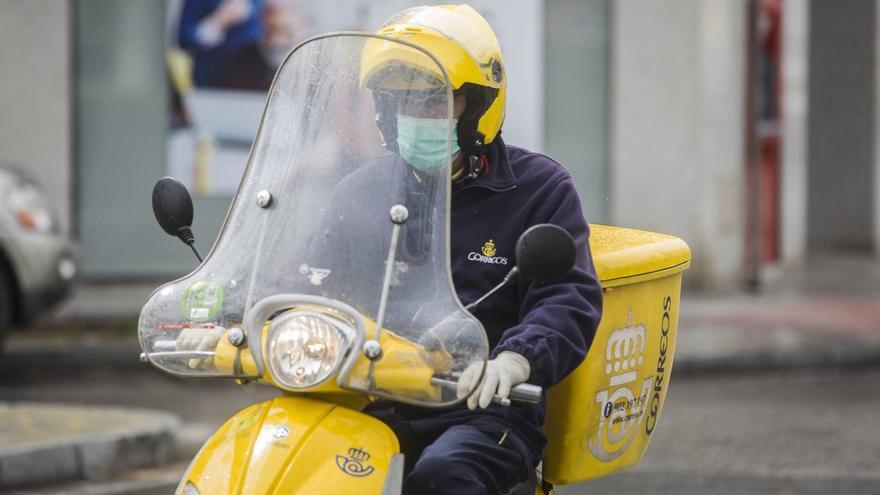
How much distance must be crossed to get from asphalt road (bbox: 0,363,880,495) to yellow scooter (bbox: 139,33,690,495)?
341 centimetres

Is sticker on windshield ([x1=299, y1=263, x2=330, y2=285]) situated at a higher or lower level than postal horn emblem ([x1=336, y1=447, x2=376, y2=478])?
higher

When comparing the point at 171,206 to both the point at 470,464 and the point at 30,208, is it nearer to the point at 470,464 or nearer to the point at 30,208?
the point at 470,464

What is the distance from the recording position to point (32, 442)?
6.76 metres

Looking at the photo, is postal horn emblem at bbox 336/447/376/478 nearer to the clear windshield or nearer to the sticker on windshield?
the clear windshield

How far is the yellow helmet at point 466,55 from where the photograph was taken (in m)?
3.19

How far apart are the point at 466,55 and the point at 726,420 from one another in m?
5.39

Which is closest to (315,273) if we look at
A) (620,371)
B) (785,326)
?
(620,371)

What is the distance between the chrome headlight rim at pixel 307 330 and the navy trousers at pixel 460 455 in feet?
1.00

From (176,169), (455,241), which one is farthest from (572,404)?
(176,169)

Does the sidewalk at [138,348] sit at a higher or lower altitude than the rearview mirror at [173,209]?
lower

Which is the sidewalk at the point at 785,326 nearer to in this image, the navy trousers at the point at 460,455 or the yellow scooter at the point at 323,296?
the navy trousers at the point at 460,455

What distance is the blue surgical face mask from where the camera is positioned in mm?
2982

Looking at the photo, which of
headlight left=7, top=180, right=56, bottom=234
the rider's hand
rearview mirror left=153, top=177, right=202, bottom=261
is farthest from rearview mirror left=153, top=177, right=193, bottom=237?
headlight left=7, top=180, right=56, bottom=234

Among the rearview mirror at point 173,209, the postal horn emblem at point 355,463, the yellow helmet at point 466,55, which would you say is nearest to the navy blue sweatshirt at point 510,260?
the yellow helmet at point 466,55
